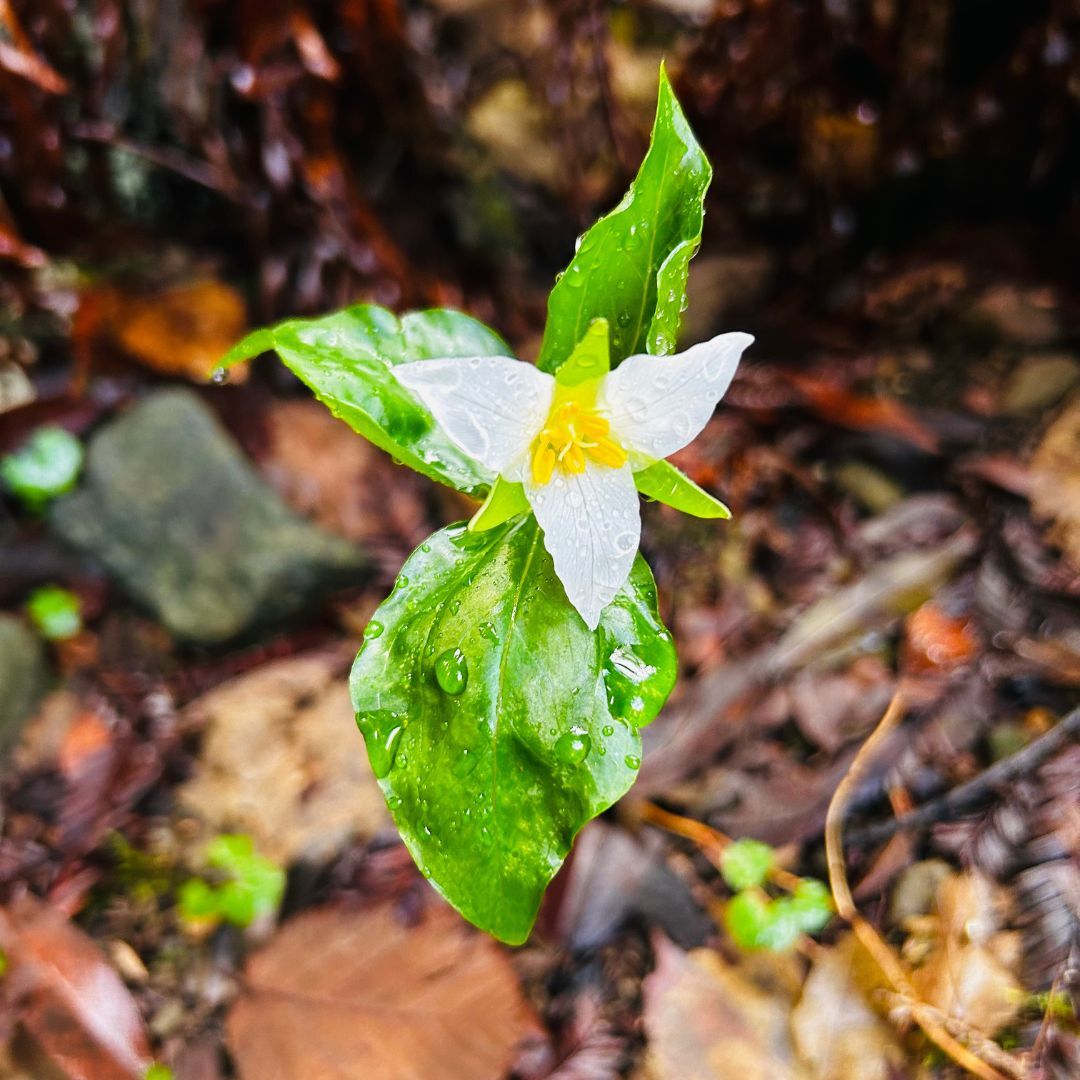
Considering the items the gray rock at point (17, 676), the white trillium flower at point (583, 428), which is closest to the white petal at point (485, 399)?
the white trillium flower at point (583, 428)

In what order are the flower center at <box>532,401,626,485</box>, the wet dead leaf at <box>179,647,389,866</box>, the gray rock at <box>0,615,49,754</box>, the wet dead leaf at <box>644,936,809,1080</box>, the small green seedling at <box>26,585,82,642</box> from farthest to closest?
the small green seedling at <box>26,585,82,642</box> < the gray rock at <box>0,615,49,754</box> < the wet dead leaf at <box>179,647,389,866</box> < the wet dead leaf at <box>644,936,809,1080</box> < the flower center at <box>532,401,626,485</box>

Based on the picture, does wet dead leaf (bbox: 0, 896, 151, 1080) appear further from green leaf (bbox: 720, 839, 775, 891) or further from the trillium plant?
green leaf (bbox: 720, 839, 775, 891)

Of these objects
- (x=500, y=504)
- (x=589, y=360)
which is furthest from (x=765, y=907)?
(x=589, y=360)

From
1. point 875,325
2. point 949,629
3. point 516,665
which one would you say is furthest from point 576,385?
point 875,325

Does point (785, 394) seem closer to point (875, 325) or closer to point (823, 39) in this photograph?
point (875, 325)

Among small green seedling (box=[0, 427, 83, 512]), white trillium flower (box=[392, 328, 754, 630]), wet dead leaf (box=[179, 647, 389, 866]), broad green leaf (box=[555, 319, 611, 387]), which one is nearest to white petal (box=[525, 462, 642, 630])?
white trillium flower (box=[392, 328, 754, 630])

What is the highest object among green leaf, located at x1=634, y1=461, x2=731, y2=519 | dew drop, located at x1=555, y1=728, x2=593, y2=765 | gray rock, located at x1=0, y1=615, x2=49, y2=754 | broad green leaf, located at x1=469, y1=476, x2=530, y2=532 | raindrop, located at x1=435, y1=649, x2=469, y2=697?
broad green leaf, located at x1=469, y1=476, x2=530, y2=532

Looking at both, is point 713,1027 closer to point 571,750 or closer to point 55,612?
point 571,750
